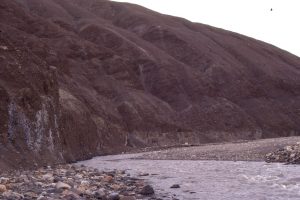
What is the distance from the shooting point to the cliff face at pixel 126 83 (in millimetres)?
32719

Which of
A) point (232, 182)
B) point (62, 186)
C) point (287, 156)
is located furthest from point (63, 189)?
point (287, 156)

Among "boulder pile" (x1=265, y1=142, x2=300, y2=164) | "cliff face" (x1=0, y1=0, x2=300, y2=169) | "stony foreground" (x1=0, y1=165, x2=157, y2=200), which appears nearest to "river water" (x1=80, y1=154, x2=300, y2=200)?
"stony foreground" (x1=0, y1=165, x2=157, y2=200)

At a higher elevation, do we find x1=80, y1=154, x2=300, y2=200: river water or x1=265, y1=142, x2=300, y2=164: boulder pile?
x1=265, y1=142, x2=300, y2=164: boulder pile

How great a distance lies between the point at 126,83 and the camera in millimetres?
88500

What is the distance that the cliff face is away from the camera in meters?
32.7

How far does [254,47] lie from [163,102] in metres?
55.0

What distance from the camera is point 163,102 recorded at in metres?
88.6

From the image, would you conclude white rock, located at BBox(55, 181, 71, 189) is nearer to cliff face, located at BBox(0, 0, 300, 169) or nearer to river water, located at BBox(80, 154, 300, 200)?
river water, located at BBox(80, 154, 300, 200)

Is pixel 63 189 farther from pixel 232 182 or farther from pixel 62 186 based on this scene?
pixel 232 182

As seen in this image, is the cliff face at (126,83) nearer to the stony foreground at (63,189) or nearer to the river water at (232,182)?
the stony foreground at (63,189)

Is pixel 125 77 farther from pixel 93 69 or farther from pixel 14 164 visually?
pixel 14 164

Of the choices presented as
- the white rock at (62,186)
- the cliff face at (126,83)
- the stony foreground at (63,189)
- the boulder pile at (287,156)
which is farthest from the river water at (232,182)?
the cliff face at (126,83)

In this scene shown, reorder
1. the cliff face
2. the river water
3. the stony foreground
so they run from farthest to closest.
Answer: the cliff face, the river water, the stony foreground

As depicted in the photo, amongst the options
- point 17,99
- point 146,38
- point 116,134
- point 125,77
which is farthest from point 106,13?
point 17,99
